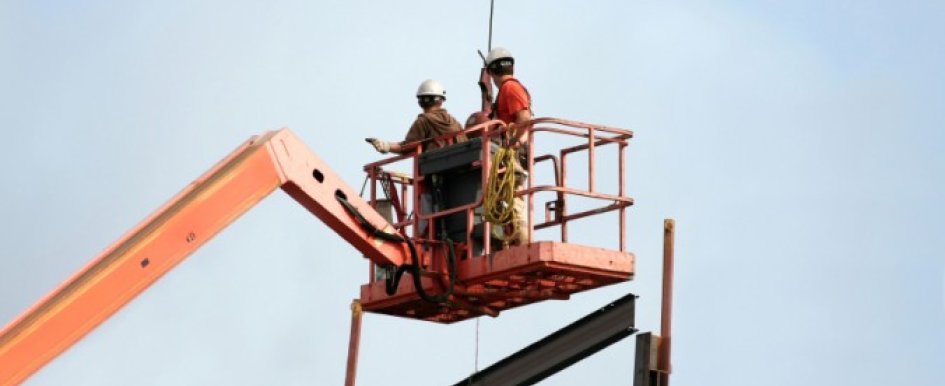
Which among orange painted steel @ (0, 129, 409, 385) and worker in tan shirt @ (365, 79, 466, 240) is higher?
worker in tan shirt @ (365, 79, 466, 240)

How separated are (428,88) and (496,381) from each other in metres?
4.04

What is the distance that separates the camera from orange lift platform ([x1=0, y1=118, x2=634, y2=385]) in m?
29.2

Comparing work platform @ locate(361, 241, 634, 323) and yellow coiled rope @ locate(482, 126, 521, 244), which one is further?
yellow coiled rope @ locate(482, 126, 521, 244)

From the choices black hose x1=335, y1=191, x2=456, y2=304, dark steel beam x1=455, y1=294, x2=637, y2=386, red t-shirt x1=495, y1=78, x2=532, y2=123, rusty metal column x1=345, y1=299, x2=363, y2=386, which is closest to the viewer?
black hose x1=335, y1=191, x2=456, y2=304

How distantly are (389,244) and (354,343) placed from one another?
5605 millimetres

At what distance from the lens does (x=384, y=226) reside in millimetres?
32656

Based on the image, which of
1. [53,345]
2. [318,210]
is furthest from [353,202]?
[53,345]

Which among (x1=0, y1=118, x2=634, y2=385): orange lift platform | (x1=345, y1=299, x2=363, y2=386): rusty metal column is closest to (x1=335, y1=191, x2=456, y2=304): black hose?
(x1=0, y1=118, x2=634, y2=385): orange lift platform

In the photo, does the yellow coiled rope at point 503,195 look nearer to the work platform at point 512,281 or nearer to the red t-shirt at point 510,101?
the work platform at point 512,281

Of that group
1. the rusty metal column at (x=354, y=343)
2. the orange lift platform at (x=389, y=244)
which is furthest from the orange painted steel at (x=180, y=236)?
the rusty metal column at (x=354, y=343)

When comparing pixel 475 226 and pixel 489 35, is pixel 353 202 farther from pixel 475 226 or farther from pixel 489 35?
pixel 489 35

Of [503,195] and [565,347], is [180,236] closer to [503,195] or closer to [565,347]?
[503,195]

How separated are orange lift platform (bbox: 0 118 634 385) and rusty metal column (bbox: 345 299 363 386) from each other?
3583 mm

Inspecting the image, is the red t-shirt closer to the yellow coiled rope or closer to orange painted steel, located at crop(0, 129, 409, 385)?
the yellow coiled rope
